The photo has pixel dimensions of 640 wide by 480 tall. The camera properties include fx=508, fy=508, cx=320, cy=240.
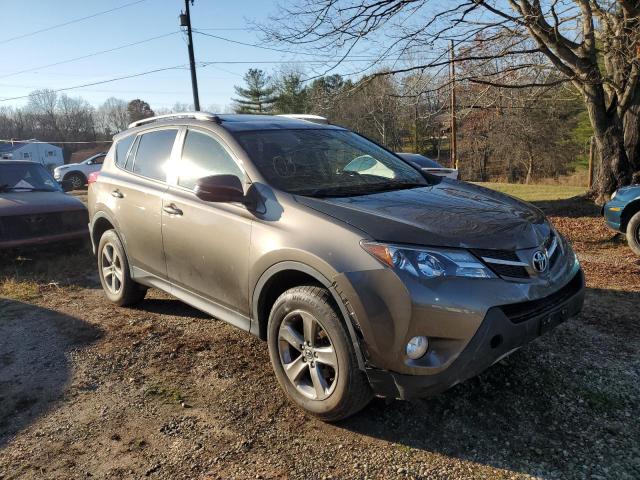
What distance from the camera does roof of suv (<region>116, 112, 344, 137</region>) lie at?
3.91 meters

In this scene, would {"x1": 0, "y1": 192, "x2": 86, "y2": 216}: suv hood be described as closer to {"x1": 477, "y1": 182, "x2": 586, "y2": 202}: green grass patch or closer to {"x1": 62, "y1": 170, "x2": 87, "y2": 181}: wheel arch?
{"x1": 477, "y1": 182, "x2": 586, "y2": 202}: green grass patch

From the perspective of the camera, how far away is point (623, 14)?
26.7 ft

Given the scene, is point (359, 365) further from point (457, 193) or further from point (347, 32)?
point (347, 32)

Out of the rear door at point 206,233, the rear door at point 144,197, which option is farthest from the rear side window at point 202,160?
the rear door at point 144,197

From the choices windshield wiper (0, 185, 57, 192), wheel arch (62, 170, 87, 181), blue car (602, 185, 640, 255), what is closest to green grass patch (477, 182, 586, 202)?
blue car (602, 185, 640, 255)

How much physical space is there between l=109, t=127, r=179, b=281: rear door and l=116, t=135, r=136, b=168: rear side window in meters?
0.04

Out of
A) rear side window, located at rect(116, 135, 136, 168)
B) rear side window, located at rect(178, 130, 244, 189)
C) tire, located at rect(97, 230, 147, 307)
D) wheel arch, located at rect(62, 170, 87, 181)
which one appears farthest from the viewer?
wheel arch, located at rect(62, 170, 87, 181)

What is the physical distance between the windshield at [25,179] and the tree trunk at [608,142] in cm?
955

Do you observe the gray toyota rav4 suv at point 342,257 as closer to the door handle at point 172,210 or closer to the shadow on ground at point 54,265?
the door handle at point 172,210

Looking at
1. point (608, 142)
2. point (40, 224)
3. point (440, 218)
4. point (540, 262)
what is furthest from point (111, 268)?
point (608, 142)

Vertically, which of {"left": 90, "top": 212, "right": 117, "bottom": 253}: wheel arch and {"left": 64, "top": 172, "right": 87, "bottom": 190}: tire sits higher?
{"left": 64, "top": 172, "right": 87, "bottom": 190}: tire

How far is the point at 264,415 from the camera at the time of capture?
10.3ft

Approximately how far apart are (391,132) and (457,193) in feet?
177

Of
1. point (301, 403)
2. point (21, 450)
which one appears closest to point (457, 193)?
point (301, 403)
